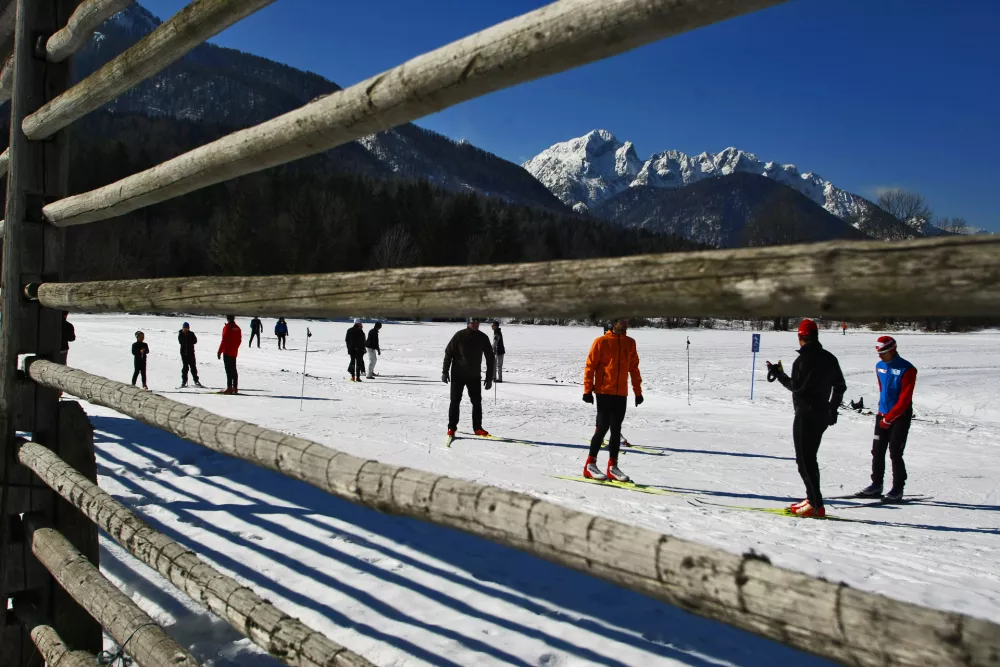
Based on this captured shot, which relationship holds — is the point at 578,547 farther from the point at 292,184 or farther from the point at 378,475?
the point at 292,184

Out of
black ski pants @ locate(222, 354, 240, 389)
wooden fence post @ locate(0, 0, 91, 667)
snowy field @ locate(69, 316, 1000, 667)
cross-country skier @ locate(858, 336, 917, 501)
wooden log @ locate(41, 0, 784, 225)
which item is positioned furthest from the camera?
black ski pants @ locate(222, 354, 240, 389)

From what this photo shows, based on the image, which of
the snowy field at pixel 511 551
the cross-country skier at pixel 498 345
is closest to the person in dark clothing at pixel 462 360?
the snowy field at pixel 511 551

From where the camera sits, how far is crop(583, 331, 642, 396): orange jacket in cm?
677

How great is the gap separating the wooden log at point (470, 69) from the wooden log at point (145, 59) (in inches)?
15.3

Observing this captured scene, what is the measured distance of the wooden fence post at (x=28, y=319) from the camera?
10.5 feet

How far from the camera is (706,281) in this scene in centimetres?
102

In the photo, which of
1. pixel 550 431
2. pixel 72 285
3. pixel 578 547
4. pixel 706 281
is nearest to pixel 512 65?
pixel 706 281

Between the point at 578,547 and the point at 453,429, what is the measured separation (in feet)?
24.4

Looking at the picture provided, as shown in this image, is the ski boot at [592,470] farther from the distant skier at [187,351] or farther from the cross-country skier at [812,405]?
the distant skier at [187,351]

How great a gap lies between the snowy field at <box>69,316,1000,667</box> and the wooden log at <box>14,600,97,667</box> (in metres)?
0.52

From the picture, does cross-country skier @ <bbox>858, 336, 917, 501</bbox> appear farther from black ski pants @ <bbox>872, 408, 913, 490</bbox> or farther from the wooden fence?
the wooden fence

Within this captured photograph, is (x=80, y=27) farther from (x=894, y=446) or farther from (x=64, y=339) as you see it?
(x=894, y=446)

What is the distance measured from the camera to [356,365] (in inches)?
635

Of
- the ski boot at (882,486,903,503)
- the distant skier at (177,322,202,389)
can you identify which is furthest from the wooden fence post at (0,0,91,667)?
the distant skier at (177,322,202,389)
